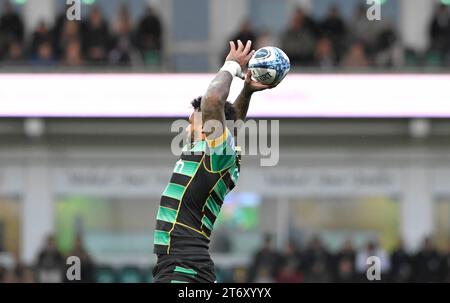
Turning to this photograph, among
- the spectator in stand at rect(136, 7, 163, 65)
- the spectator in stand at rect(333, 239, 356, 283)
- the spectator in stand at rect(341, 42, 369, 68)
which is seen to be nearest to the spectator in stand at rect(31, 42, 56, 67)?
the spectator in stand at rect(136, 7, 163, 65)

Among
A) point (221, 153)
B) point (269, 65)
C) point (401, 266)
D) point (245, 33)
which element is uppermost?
point (269, 65)

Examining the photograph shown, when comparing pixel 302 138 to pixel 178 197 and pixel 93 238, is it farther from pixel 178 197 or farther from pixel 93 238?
pixel 178 197

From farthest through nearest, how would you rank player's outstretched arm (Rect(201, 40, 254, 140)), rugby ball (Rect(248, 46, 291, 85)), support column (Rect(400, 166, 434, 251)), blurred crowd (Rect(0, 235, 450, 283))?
support column (Rect(400, 166, 434, 251)) < blurred crowd (Rect(0, 235, 450, 283)) < rugby ball (Rect(248, 46, 291, 85)) < player's outstretched arm (Rect(201, 40, 254, 140))

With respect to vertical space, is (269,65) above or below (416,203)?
above

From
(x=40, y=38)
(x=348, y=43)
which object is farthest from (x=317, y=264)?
(x=40, y=38)

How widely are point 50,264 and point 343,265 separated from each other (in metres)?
4.73

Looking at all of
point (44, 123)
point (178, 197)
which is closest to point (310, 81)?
point (44, 123)

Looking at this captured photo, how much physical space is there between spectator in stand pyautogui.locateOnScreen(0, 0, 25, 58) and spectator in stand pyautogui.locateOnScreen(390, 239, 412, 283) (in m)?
7.45

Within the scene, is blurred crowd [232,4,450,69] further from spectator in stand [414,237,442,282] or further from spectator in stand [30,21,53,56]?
spectator in stand [414,237,442,282]

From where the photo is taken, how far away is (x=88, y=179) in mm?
23328

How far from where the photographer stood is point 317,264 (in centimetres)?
2045

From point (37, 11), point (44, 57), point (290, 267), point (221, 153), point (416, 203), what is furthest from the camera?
point (37, 11)

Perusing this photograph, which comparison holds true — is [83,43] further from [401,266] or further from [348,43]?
[401,266]

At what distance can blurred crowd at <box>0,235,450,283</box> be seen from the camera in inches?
792
